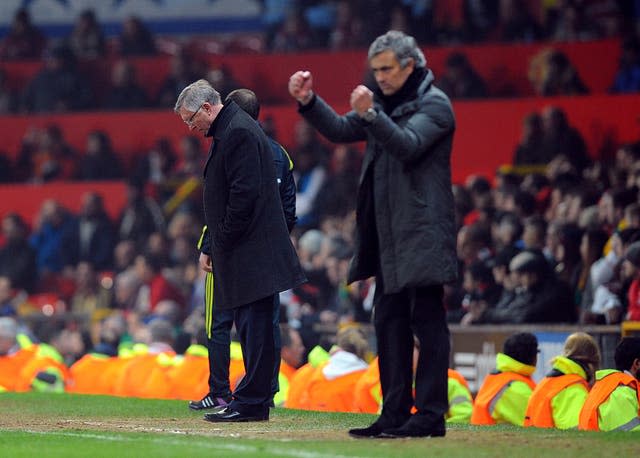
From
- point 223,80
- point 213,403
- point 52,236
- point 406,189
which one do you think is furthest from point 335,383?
point 52,236

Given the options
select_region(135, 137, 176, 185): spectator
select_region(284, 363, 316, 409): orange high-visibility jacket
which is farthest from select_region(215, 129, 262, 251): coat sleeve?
select_region(135, 137, 176, 185): spectator

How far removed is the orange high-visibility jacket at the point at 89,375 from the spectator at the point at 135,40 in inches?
317

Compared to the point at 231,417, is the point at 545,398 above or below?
below

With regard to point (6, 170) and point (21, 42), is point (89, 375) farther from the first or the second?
point (21, 42)

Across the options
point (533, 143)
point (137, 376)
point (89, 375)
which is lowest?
point (89, 375)

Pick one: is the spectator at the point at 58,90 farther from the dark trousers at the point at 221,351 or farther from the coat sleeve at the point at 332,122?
the coat sleeve at the point at 332,122

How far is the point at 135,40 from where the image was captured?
21641 mm

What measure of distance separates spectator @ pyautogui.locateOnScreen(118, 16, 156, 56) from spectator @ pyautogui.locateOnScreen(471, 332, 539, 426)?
40.5 ft

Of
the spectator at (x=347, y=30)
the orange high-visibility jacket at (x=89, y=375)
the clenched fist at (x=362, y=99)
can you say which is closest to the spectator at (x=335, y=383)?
the orange high-visibility jacket at (x=89, y=375)

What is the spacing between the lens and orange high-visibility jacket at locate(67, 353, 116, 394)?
14.2 metres

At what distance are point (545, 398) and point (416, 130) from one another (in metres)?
3.52

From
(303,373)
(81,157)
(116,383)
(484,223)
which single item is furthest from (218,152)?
(81,157)

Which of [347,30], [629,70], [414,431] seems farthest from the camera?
[347,30]

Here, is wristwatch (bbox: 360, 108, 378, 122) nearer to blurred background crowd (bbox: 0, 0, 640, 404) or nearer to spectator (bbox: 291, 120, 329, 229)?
blurred background crowd (bbox: 0, 0, 640, 404)
